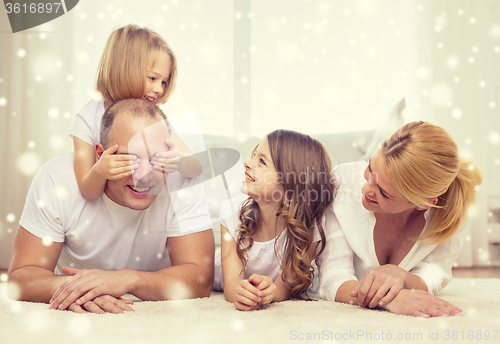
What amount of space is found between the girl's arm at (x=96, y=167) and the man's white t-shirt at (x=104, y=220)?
1.4 inches

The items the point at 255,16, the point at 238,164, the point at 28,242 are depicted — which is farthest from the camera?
the point at 255,16

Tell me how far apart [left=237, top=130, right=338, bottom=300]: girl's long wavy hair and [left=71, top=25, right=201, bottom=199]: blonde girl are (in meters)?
0.24

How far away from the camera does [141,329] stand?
0.71 m

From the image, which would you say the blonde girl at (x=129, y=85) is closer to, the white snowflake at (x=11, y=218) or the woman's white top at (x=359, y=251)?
the woman's white top at (x=359, y=251)

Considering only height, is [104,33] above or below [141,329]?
above

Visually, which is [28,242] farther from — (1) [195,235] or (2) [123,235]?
(1) [195,235]

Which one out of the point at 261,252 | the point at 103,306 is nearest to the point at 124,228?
the point at 103,306

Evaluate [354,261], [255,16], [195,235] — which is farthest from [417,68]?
[195,235]

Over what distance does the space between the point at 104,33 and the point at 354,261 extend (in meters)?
2.21

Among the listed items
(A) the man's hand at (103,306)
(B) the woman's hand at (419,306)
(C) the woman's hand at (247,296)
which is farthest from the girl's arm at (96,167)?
(B) the woman's hand at (419,306)

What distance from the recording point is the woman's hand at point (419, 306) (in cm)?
82

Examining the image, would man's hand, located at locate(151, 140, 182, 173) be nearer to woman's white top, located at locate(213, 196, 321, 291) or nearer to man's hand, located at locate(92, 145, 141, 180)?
man's hand, located at locate(92, 145, 141, 180)

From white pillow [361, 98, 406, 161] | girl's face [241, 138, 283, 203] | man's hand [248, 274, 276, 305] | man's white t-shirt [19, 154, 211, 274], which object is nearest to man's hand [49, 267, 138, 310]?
man's white t-shirt [19, 154, 211, 274]

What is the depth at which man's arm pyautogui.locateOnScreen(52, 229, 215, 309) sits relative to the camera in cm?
87
